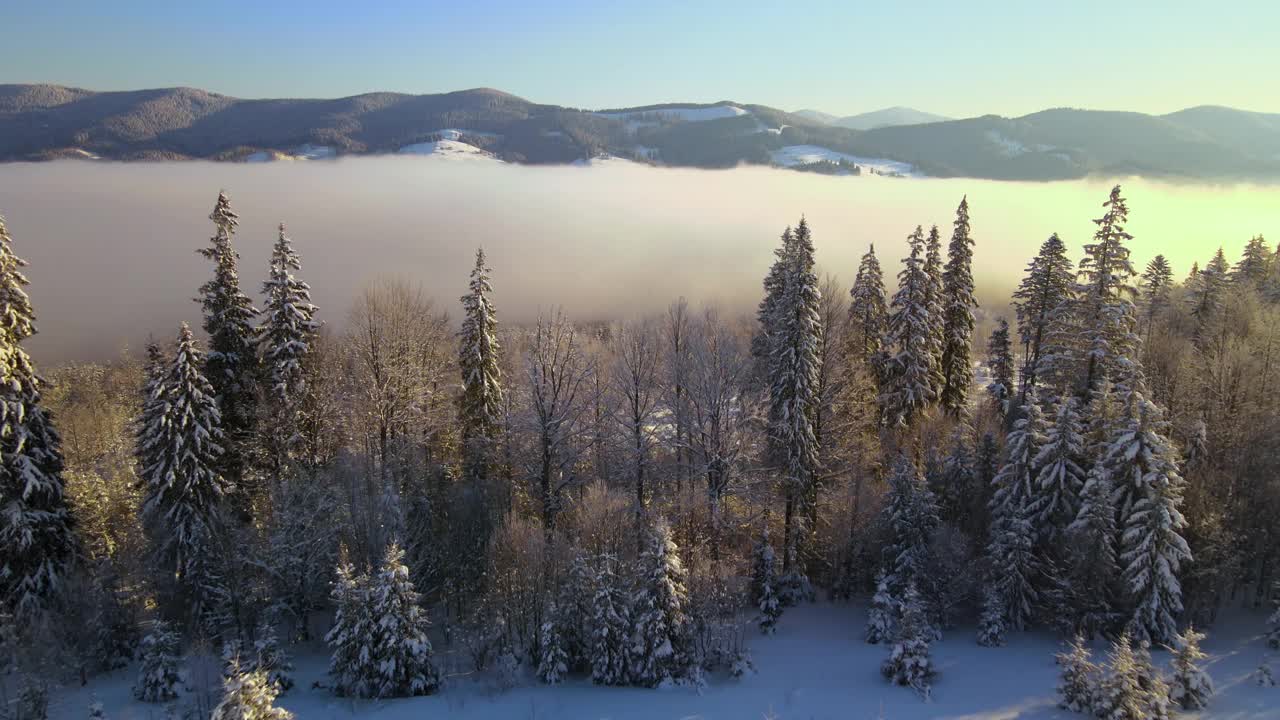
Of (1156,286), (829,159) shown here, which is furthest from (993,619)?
(829,159)

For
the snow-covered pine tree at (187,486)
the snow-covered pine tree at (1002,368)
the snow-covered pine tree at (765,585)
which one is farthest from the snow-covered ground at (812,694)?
the snow-covered pine tree at (1002,368)

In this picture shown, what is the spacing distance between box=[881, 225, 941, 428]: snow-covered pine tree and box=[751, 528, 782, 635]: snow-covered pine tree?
9.52 meters

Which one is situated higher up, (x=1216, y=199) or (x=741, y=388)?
(x=1216, y=199)

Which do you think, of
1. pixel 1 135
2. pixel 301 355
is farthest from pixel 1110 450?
pixel 1 135

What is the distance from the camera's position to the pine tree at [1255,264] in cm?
5150

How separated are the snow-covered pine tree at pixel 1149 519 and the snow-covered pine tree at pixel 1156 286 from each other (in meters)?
30.7

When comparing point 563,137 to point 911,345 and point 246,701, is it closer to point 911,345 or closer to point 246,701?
point 911,345

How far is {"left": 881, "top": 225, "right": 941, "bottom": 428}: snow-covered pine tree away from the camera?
34.2 m

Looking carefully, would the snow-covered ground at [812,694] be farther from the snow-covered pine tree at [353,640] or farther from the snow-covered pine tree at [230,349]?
the snow-covered pine tree at [230,349]

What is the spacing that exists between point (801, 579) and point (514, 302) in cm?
5872

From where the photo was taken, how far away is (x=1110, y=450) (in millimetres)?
26078

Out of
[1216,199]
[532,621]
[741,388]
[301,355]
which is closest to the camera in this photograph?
[532,621]

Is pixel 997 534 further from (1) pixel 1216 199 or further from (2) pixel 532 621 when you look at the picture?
(1) pixel 1216 199

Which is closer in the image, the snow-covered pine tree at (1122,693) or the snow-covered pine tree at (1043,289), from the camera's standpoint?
the snow-covered pine tree at (1122,693)
